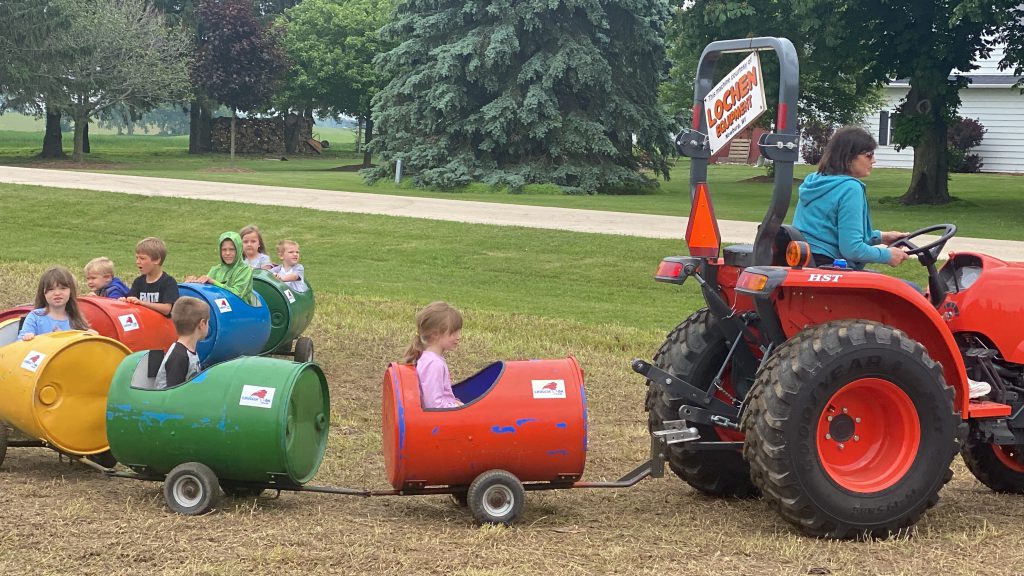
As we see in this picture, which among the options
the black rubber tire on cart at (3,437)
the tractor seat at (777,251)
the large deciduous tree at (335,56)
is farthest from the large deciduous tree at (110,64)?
the tractor seat at (777,251)

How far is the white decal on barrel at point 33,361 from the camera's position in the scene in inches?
262

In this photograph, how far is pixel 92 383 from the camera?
22.3 feet

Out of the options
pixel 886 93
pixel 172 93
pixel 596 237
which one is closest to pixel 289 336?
pixel 596 237

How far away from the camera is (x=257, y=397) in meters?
5.93

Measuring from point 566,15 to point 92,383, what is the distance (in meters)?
26.5

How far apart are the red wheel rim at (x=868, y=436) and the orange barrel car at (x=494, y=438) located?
3.78 feet

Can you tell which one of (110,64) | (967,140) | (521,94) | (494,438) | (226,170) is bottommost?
(494,438)

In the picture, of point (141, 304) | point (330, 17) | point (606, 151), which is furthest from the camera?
point (330, 17)

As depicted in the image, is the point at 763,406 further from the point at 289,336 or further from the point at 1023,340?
the point at 289,336

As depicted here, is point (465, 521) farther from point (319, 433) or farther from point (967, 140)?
point (967, 140)

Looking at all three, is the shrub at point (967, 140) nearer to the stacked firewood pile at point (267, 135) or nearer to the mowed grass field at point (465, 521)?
the stacked firewood pile at point (267, 135)

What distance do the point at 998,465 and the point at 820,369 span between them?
1934 millimetres

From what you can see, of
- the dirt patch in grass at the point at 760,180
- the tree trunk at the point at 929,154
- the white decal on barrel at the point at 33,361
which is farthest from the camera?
the dirt patch in grass at the point at 760,180

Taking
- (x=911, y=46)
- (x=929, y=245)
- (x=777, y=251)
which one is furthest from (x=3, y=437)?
(x=911, y=46)
